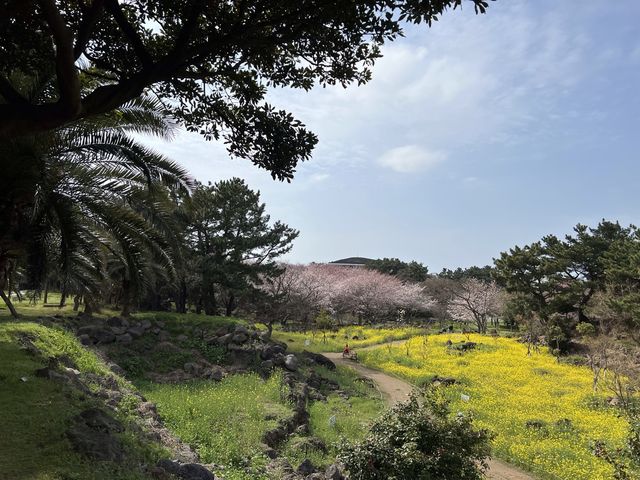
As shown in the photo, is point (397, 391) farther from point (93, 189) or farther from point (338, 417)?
point (93, 189)

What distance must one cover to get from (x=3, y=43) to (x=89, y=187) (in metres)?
3.86

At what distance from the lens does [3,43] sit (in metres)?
4.99

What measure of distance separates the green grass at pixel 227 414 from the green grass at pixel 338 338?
13.3m

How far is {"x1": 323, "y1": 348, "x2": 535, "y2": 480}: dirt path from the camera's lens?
10838 millimetres

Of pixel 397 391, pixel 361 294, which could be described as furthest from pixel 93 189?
pixel 361 294

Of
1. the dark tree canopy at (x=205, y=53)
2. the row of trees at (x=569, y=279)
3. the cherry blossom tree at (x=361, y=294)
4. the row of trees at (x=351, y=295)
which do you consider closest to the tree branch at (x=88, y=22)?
Answer: the dark tree canopy at (x=205, y=53)

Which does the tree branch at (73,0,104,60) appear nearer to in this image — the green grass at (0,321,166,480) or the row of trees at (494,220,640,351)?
A: the green grass at (0,321,166,480)

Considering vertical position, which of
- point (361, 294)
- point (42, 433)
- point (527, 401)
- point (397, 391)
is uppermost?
point (361, 294)

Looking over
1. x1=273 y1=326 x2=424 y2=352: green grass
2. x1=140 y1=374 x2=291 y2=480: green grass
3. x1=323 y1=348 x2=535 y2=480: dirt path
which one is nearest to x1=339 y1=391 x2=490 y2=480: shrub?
x1=140 y1=374 x2=291 y2=480: green grass

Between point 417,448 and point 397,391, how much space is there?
12584 millimetres

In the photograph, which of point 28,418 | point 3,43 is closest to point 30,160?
point 3,43

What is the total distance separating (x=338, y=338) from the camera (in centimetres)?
3678

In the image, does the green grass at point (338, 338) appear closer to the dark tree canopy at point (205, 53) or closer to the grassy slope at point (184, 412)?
the grassy slope at point (184, 412)

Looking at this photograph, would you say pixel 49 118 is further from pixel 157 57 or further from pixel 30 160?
pixel 30 160
